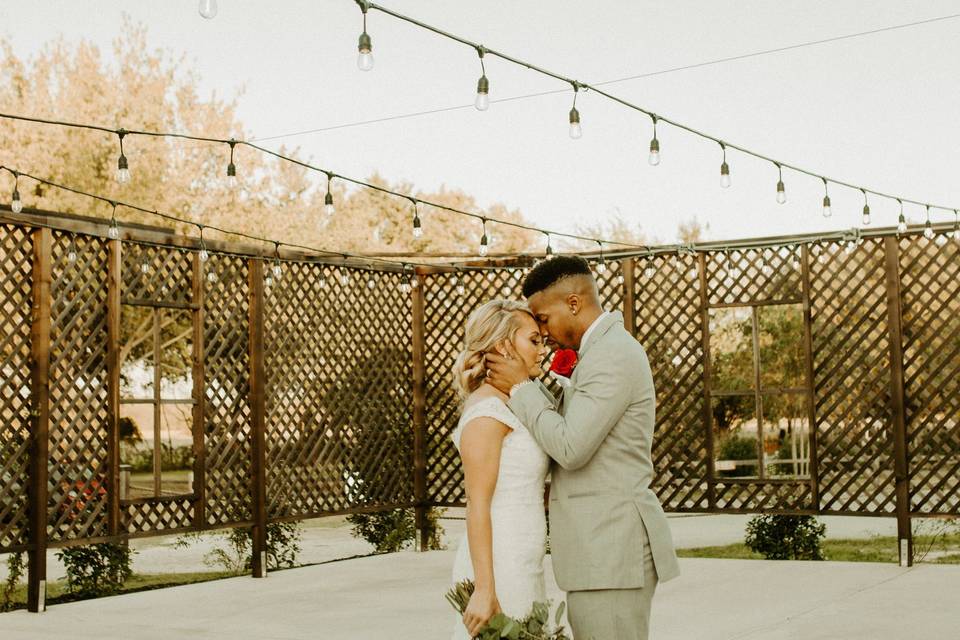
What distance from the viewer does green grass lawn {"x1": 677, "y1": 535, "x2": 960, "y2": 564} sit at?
298 inches

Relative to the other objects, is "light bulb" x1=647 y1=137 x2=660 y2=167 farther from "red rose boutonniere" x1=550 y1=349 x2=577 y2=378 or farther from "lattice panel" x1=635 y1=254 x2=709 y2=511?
"lattice panel" x1=635 y1=254 x2=709 y2=511

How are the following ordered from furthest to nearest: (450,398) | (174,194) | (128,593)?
1. (174,194)
2. (450,398)
3. (128,593)

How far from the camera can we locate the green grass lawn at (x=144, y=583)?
21.7 ft

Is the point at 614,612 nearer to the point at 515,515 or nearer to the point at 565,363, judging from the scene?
the point at 515,515

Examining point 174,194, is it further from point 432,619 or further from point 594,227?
point 432,619

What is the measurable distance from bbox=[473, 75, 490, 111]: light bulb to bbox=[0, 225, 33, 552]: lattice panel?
3188mm

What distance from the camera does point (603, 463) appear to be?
2162mm

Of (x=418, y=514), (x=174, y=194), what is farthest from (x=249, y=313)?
(x=174, y=194)

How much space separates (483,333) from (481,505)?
0.35 m

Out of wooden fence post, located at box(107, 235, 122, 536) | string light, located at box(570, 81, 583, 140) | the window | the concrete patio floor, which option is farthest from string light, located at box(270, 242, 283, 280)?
the window

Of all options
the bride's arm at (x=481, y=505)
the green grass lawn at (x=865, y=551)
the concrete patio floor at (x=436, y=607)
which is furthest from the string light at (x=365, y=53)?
the green grass lawn at (x=865, y=551)

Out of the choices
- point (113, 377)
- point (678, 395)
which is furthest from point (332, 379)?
point (678, 395)

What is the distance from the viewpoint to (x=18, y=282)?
18.5ft

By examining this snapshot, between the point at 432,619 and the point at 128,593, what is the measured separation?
83.1 inches
